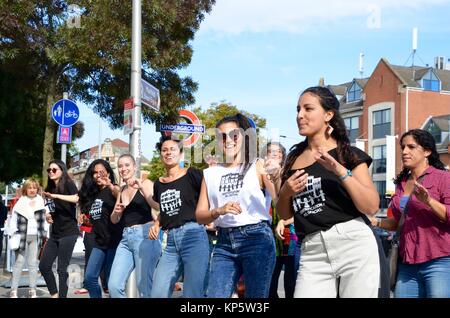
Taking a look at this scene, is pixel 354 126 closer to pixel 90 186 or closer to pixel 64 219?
pixel 64 219

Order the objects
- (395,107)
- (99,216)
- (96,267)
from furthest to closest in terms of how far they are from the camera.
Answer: (395,107)
(99,216)
(96,267)

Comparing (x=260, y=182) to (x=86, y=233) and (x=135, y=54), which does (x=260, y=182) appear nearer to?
(x=86, y=233)

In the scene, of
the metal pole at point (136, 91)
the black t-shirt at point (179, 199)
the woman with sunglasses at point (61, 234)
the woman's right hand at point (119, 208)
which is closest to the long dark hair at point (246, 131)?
the black t-shirt at point (179, 199)

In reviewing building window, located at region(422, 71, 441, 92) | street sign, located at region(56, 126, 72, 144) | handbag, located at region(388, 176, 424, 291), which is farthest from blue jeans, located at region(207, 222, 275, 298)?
building window, located at region(422, 71, 441, 92)

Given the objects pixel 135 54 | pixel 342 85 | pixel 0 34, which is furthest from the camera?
pixel 342 85

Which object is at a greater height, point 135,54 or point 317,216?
point 135,54

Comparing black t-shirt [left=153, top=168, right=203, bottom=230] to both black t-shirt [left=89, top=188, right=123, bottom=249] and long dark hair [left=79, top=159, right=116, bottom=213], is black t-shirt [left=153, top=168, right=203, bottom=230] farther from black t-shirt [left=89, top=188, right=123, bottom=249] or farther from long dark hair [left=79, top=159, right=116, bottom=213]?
long dark hair [left=79, top=159, right=116, bottom=213]

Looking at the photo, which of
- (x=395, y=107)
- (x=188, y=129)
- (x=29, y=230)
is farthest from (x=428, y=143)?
(x=395, y=107)

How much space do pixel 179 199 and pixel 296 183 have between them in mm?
2545

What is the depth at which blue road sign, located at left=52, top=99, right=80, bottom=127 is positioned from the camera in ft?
42.2

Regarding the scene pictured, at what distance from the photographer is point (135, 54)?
10188 mm

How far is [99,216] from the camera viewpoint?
8.12 metres

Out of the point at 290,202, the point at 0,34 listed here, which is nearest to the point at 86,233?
the point at 290,202
